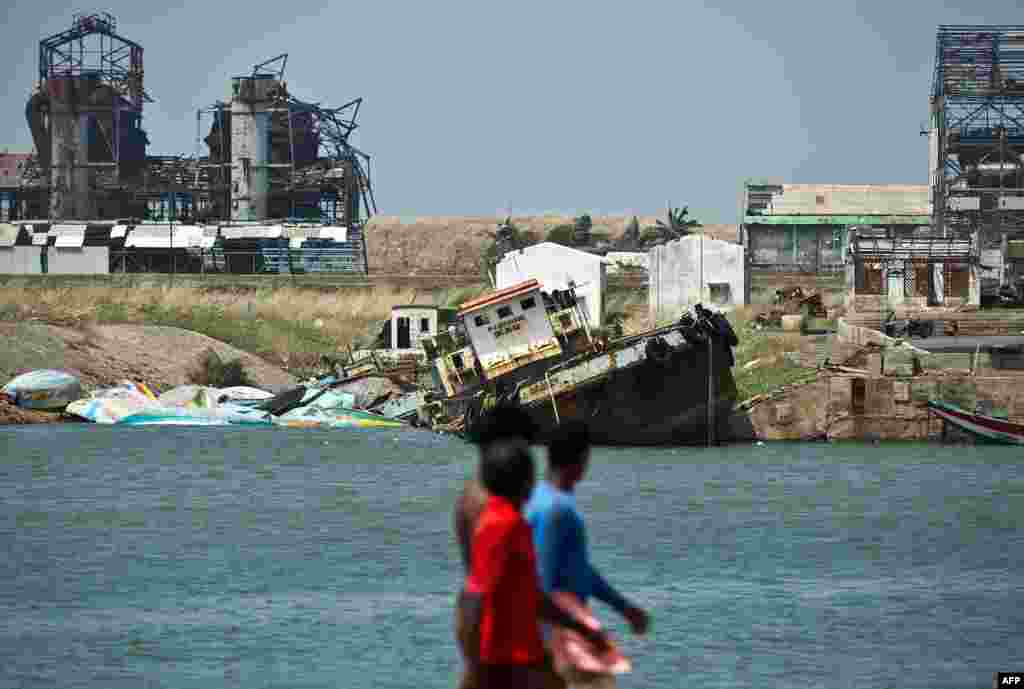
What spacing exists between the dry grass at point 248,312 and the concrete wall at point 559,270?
7834 mm

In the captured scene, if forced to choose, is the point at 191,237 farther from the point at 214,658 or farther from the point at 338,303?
the point at 214,658

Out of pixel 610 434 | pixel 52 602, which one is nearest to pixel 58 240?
pixel 610 434

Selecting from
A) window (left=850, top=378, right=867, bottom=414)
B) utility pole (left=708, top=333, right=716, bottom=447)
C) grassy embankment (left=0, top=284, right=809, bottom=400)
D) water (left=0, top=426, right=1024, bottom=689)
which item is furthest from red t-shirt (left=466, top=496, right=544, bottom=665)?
grassy embankment (left=0, top=284, right=809, bottom=400)

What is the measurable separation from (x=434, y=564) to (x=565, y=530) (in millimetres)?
20998

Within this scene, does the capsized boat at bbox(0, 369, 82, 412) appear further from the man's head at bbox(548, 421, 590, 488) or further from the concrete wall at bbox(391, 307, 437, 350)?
the man's head at bbox(548, 421, 590, 488)

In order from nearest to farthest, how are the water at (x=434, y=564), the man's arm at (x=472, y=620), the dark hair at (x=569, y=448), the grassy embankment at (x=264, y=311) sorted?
the man's arm at (x=472, y=620) < the dark hair at (x=569, y=448) < the water at (x=434, y=564) < the grassy embankment at (x=264, y=311)

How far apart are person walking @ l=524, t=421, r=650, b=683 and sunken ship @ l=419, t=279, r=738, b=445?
39541 mm

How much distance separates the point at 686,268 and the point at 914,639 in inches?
2396

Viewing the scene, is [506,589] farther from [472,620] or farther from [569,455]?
[569,455]

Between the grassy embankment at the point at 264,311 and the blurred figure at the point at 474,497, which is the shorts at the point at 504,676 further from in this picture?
the grassy embankment at the point at 264,311

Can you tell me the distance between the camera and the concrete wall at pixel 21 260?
4262 inches

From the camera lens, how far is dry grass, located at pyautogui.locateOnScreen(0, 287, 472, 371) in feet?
277

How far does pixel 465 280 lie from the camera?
10325 cm

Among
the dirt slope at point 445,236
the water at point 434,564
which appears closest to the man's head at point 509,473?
the water at point 434,564
